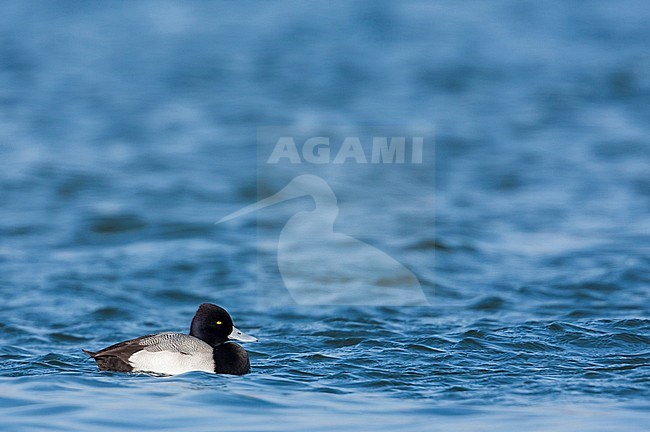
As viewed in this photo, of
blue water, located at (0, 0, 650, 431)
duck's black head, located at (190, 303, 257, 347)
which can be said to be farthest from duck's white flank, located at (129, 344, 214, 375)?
duck's black head, located at (190, 303, 257, 347)

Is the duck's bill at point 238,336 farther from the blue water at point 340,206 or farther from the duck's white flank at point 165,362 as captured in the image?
the duck's white flank at point 165,362

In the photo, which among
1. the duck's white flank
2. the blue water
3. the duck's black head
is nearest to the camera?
the blue water

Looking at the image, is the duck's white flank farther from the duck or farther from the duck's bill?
the duck's bill

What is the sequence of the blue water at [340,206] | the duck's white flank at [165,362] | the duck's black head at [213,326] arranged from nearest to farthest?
1. the blue water at [340,206]
2. the duck's white flank at [165,362]
3. the duck's black head at [213,326]

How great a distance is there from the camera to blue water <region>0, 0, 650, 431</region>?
7891mm

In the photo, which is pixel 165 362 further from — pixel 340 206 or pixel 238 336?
pixel 340 206

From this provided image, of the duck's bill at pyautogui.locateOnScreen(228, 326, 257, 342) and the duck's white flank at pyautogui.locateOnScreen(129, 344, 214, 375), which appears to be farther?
the duck's bill at pyautogui.locateOnScreen(228, 326, 257, 342)

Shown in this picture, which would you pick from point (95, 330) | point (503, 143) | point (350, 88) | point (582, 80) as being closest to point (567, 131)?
point (503, 143)

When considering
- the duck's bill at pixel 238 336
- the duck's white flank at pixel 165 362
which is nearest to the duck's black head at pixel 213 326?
the duck's bill at pixel 238 336

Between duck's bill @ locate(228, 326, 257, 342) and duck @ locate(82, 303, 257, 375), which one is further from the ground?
duck's bill @ locate(228, 326, 257, 342)

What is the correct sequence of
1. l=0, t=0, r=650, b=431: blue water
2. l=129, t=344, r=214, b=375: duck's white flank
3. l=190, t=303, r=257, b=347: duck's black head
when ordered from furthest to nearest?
l=190, t=303, r=257, b=347: duck's black head, l=129, t=344, r=214, b=375: duck's white flank, l=0, t=0, r=650, b=431: blue water

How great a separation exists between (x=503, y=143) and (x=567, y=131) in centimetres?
156

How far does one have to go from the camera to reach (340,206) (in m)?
17.2

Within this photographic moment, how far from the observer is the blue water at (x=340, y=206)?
7891mm
